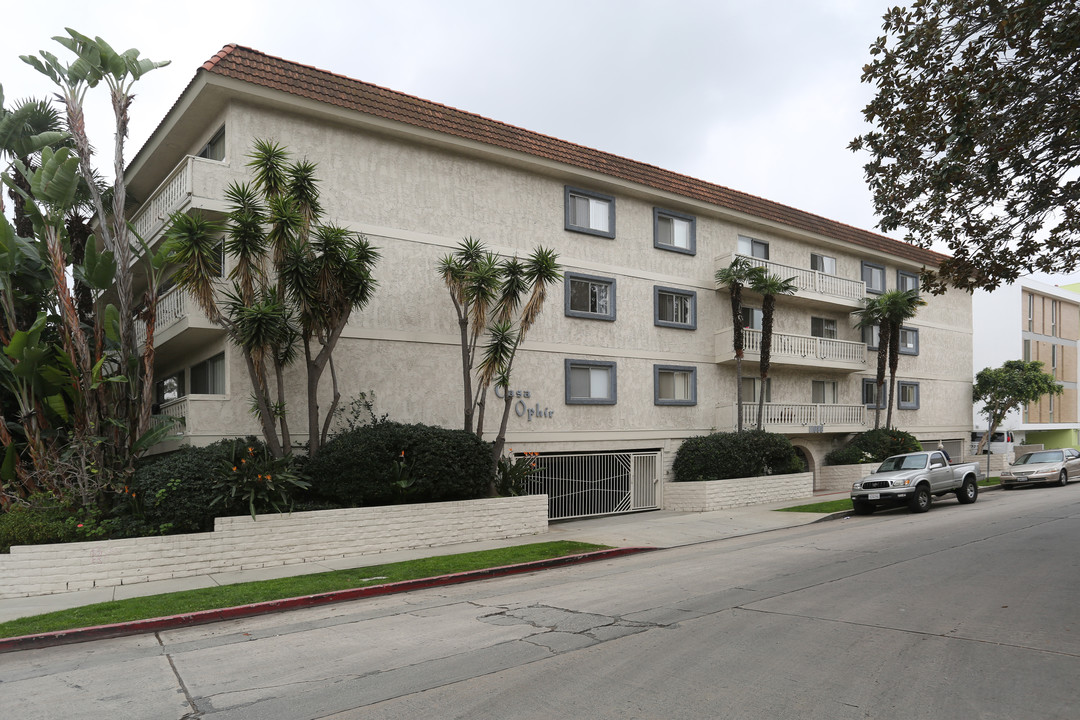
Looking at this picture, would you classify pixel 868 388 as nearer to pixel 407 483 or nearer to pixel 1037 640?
pixel 407 483

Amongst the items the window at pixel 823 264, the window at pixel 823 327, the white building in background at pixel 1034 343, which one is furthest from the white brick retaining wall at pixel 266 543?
the white building in background at pixel 1034 343

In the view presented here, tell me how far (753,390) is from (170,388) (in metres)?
18.5

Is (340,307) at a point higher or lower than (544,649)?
higher

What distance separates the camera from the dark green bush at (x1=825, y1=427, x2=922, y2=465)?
27703 millimetres

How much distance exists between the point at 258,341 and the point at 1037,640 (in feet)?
41.2

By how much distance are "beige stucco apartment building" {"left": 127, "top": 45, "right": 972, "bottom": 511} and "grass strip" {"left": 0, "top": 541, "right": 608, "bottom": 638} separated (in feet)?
16.2

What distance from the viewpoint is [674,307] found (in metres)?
23.9

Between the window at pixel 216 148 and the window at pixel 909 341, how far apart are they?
2761 cm

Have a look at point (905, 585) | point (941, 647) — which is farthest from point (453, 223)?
point (941, 647)

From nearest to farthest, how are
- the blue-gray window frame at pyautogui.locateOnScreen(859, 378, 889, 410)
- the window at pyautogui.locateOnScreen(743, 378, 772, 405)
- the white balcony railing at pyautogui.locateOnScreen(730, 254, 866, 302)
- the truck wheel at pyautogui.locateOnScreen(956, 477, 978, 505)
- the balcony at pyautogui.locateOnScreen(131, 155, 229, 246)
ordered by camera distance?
the balcony at pyautogui.locateOnScreen(131, 155, 229, 246), the truck wheel at pyautogui.locateOnScreen(956, 477, 978, 505), the window at pyautogui.locateOnScreen(743, 378, 772, 405), the white balcony railing at pyautogui.locateOnScreen(730, 254, 866, 302), the blue-gray window frame at pyautogui.locateOnScreen(859, 378, 889, 410)

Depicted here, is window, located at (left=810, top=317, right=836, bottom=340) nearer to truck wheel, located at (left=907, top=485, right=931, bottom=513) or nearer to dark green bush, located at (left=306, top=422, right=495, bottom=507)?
truck wheel, located at (left=907, top=485, right=931, bottom=513)

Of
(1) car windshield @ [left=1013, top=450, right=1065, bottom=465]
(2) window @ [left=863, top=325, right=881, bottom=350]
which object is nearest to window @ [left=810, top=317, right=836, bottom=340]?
(2) window @ [left=863, top=325, right=881, bottom=350]

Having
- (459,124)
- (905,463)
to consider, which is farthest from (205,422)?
Answer: (905,463)

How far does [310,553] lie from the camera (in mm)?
14047
